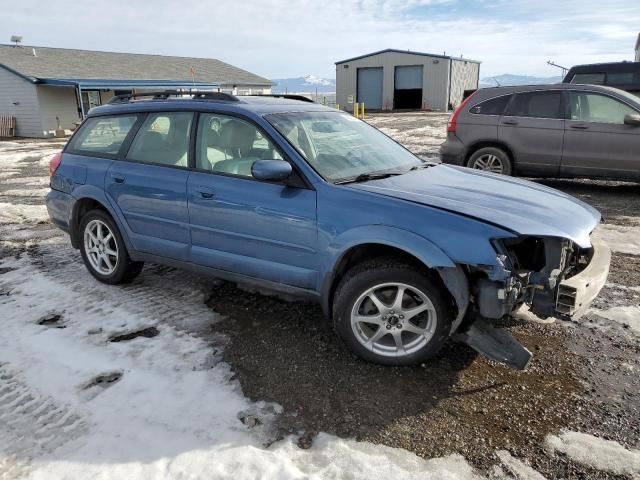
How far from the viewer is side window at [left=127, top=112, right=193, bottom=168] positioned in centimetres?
409

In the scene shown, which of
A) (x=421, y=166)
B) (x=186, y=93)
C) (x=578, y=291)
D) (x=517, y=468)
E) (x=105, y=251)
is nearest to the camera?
(x=517, y=468)

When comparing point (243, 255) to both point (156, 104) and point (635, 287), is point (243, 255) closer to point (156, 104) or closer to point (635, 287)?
point (156, 104)

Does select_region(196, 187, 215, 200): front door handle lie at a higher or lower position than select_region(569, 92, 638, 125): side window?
lower

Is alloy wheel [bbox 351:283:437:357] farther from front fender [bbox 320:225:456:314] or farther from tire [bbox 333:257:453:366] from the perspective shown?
front fender [bbox 320:225:456:314]

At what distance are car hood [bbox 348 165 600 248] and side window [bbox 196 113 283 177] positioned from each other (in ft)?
2.69

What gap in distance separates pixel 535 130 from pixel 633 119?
4.42ft

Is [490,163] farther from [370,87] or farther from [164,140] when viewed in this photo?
[370,87]

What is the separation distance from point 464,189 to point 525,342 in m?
1.19

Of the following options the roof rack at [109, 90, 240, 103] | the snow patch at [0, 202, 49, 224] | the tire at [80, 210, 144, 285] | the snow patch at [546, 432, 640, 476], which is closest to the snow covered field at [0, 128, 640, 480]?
the snow patch at [546, 432, 640, 476]

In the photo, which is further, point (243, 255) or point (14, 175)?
point (14, 175)

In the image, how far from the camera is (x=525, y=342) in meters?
3.64

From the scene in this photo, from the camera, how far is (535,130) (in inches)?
324

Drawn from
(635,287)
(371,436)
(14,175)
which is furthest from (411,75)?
(371,436)

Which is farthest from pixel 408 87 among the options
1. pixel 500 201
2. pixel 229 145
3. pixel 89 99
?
pixel 500 201
